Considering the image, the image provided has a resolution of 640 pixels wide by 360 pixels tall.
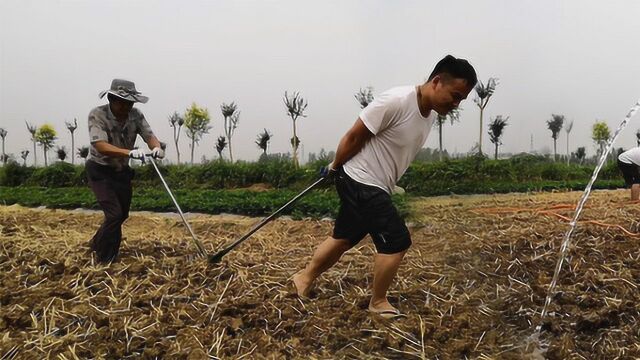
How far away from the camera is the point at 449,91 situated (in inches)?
85.0

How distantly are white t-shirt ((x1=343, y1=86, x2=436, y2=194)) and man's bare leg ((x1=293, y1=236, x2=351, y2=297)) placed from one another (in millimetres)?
339

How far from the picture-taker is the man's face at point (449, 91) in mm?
2156

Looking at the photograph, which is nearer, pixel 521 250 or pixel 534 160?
pixel 521 250

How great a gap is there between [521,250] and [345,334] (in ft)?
5.06

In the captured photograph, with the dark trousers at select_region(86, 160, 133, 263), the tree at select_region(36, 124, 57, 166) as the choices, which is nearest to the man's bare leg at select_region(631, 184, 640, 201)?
the dark trousers at select_region(86, 160, 133, 263)

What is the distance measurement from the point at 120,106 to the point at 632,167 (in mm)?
5275

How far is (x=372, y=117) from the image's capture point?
2.21 meters

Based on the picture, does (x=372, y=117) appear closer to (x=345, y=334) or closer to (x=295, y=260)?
(x=345, y=334)

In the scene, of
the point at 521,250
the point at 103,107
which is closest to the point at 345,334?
the point at 521,250

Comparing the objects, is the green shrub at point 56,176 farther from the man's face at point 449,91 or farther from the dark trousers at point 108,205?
the man's face at point 449,91

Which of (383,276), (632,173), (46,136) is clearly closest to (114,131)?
(383,276)

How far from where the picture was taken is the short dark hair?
7.04ft

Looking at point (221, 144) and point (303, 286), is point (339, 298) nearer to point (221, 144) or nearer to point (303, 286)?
point (303, 286)

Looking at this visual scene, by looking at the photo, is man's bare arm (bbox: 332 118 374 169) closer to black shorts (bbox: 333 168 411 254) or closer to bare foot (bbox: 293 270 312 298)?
black shorts (bbox: 333 168 411 254)
